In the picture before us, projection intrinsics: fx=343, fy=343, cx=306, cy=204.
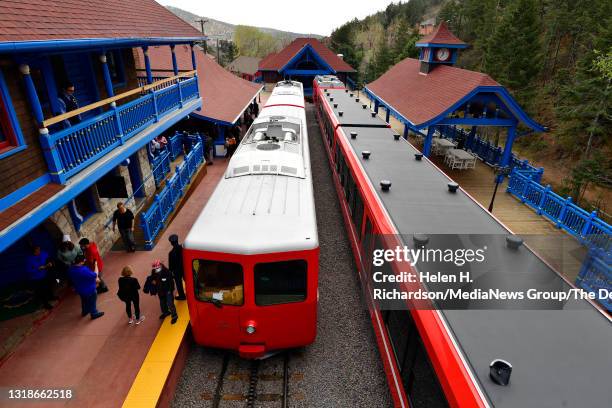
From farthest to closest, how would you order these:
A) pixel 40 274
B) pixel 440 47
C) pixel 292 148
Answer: pixel 440 47 < pixel 292 148 < pixel 40 274

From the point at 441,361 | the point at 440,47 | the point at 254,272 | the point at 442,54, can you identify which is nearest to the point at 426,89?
the point at 440,47

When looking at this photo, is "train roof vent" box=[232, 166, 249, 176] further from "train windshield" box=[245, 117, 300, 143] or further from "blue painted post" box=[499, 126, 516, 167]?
"blue painted post" box=[499, 126, 516, 167]

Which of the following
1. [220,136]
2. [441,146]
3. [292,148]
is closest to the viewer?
[292,148]

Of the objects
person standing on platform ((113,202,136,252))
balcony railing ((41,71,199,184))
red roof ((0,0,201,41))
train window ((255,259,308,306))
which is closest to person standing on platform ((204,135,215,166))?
balcony railing ((41,71,199,184))

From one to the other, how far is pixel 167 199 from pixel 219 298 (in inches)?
252

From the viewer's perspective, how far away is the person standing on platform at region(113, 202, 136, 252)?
8.65m

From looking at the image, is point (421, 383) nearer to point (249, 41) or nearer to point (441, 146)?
point (441, 146)

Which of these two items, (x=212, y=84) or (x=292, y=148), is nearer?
(x=292, y=148)

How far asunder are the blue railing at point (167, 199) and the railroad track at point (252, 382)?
4.35m

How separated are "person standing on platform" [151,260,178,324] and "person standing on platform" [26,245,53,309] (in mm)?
2341

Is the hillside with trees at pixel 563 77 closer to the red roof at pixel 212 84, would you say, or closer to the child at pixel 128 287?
the red roof at pixel 212 84

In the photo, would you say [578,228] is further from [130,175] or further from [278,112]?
[130,175]

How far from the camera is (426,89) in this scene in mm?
17984

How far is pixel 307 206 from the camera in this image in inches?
243
